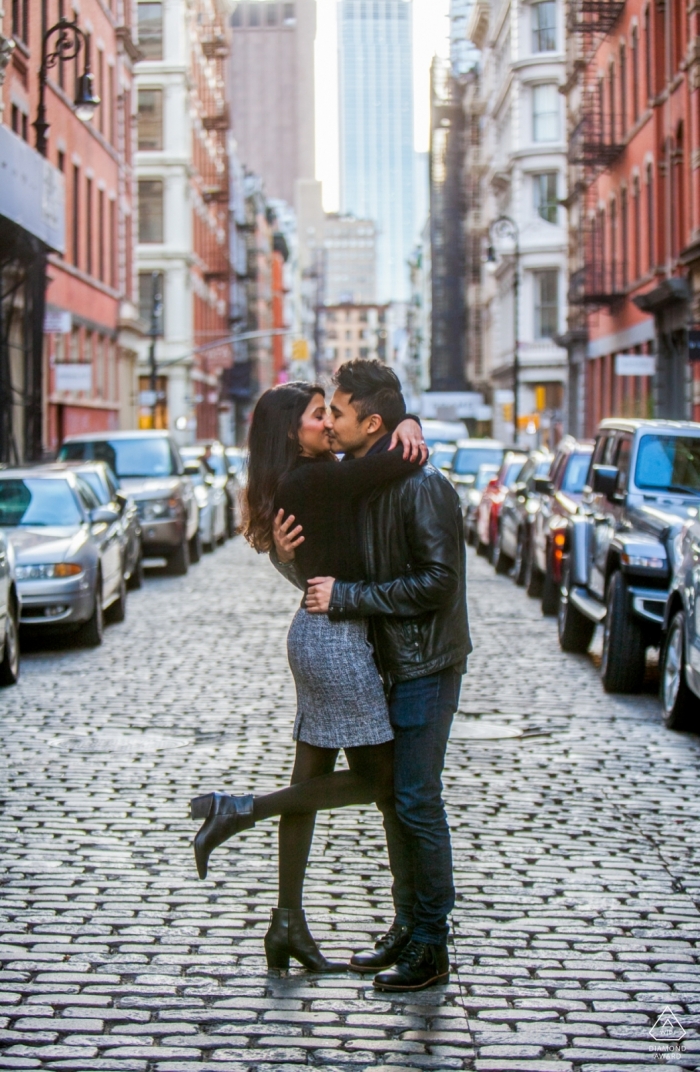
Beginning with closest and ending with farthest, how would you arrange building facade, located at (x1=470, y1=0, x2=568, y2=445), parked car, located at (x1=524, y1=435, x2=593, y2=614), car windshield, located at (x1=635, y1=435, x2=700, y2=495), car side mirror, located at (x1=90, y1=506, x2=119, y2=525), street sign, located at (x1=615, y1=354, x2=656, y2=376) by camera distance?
car windshield, located at (x1=635, y1=435, x2=700, y2=495), car side mirror, located at (x1=90, y1=506, x2=119, y2=525), parked car, located at (x1=524, y1=435, x2=593, y2=614), street sign, located at (x1=615, y1=354, x2=656, y2=376), building facade, located at (x1=470, y1=0, x2=568, y2=445)

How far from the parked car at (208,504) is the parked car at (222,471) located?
0.44m

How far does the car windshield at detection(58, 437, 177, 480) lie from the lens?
2420 cm

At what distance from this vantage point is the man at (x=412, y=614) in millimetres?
4977

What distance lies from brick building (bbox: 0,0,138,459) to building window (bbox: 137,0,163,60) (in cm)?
1088

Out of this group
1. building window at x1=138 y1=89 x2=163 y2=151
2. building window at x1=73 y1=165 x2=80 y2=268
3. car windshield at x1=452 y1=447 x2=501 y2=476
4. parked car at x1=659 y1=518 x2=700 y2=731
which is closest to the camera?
parked car at x1=659 y1=518 x2=700 y2=731

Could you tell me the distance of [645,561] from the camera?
11.3m

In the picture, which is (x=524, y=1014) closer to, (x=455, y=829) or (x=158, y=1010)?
(x=158, y=1010)

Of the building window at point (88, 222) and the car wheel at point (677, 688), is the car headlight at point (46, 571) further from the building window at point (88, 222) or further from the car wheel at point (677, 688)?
the building window at point (88, 222)

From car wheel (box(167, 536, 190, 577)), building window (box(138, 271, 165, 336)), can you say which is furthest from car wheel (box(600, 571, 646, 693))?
building window (box(138, 271, 165, 336))

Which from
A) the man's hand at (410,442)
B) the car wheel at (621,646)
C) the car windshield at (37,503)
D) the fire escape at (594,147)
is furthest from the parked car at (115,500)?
the fire escape at (594,147)

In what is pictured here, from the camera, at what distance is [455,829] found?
7.41 m

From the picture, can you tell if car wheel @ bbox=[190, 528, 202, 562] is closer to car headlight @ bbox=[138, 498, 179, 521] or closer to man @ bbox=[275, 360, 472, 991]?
car headlight @ bbox=[138, 498, 179, 521]

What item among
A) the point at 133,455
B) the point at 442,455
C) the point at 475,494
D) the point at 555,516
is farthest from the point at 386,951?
the point at 442,455

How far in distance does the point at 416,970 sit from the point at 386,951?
6.4 inches
